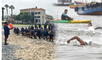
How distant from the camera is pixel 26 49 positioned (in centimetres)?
333

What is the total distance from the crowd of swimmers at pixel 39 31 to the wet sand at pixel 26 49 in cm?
6

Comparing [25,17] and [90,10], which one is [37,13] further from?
[90,10]

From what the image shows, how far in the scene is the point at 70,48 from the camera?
352 cm

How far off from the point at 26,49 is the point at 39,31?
33 cm

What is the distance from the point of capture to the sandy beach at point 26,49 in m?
3.25

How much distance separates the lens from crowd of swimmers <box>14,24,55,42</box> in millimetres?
3470

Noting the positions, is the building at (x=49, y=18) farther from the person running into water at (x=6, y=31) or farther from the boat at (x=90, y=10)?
the person running into water at (x=6, y=31)

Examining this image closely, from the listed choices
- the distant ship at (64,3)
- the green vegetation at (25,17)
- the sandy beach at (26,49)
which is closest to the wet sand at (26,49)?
the sandy beach at (26,49)

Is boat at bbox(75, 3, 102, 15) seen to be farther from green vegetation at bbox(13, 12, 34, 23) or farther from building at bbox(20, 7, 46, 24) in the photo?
green vegetation at bbox(13, 12, 34, 23)

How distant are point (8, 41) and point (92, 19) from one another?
1.04 metres

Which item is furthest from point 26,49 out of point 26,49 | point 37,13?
point 37,13

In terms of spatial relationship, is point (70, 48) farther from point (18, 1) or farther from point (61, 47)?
point (18, 1)

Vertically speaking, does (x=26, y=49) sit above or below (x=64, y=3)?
below

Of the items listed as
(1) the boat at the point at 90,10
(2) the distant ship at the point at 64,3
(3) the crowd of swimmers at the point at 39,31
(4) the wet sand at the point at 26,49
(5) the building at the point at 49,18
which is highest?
(2) the distant ship at the point at 64,3
